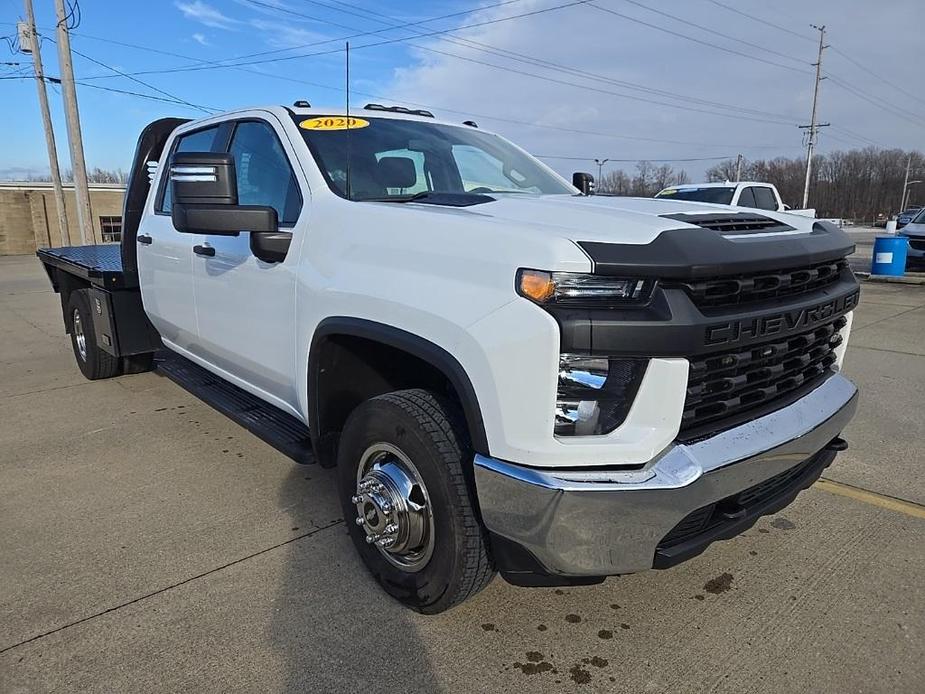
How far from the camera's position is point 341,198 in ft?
9.26

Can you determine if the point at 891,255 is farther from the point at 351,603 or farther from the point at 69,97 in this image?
the point at 69,97

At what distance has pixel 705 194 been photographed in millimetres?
12875

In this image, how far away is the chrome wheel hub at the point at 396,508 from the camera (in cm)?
244

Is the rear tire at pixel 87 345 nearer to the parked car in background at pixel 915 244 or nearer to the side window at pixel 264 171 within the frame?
the side window at pixel 264 171

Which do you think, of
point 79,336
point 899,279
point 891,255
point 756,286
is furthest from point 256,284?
point 891,255

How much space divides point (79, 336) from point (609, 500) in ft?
19.7

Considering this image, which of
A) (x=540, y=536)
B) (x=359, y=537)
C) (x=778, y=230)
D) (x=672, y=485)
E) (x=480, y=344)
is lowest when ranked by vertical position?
(x=359, y=537)

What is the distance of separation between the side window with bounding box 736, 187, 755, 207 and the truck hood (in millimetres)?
10681

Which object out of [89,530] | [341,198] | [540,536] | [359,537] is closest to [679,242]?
[540,536]

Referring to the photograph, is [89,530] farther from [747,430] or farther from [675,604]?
[747,430]

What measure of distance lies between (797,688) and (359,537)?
5.46 feet

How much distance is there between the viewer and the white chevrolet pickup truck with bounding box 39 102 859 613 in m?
1.93

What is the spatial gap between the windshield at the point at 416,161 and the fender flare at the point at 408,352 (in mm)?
630

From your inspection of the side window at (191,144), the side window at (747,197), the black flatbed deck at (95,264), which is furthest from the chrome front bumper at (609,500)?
the side window at (747,197)
